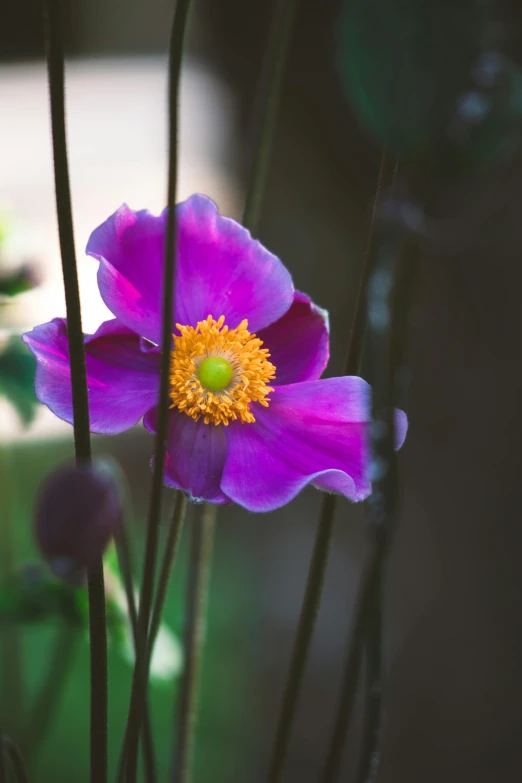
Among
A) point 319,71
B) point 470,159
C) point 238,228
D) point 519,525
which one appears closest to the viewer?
point 470,159

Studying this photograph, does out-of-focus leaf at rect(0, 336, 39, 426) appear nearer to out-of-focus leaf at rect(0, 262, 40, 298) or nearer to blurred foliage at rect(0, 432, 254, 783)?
out-of-focus leaf at rect(0, 262, 40, 298)

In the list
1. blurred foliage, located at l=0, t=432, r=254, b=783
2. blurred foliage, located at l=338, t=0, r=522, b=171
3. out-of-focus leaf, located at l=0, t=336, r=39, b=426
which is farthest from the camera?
blurred foliage, located at l=0, t=432, r=254, b=783

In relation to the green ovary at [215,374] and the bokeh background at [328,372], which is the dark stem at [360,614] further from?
the bokeh background at [328,372]

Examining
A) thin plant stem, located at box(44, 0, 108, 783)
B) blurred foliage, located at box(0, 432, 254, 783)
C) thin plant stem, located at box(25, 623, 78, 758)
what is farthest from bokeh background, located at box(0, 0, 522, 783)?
thin plant stem, located at box(44, 0, 108, 783)

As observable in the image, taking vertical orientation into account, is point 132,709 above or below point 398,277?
below

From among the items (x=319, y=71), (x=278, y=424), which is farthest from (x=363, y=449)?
(x=319, y=71)

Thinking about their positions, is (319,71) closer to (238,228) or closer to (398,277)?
(238,228)

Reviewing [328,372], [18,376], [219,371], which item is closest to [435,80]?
[219,371]
